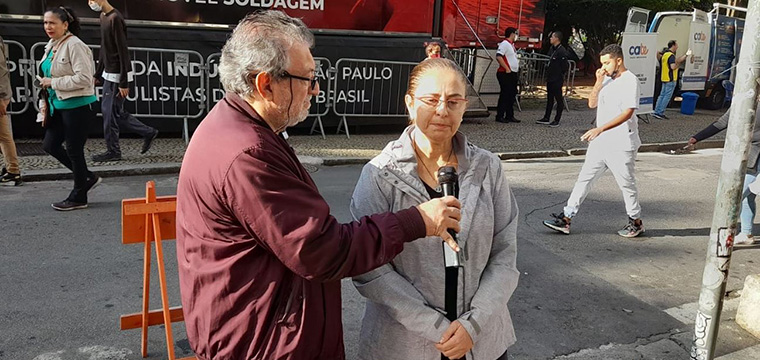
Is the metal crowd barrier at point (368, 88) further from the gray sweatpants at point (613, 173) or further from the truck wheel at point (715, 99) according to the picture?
the truck wheel at point (715, 99)

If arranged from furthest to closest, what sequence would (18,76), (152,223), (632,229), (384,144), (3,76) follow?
(384,144)
(18,76)
(3,76)
(632,229)
(152,223)

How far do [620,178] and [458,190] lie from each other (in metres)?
4.48

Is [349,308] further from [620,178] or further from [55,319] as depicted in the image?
[620,178]

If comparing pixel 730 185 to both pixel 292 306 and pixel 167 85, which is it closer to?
pixel 292 306

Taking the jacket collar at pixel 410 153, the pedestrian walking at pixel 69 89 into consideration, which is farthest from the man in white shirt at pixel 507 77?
the jacket collar at pixel 410 153

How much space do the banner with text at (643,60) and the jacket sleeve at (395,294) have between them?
13.4m

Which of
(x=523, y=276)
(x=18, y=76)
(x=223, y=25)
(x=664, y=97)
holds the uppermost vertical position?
(x=223, y=25)

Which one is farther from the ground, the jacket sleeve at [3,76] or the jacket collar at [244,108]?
the jacket collar at [244,108]

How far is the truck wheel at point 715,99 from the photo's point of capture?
19.0 metres

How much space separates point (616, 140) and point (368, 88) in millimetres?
5960

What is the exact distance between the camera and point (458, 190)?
2.44 metres

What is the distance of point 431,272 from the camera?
7.83 ft

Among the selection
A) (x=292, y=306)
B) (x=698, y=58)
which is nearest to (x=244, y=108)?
(x=292, y=306)

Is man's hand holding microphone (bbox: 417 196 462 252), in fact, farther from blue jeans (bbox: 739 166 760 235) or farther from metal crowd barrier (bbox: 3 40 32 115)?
metal crowd barrier (bbox: 3 40 32 115)
